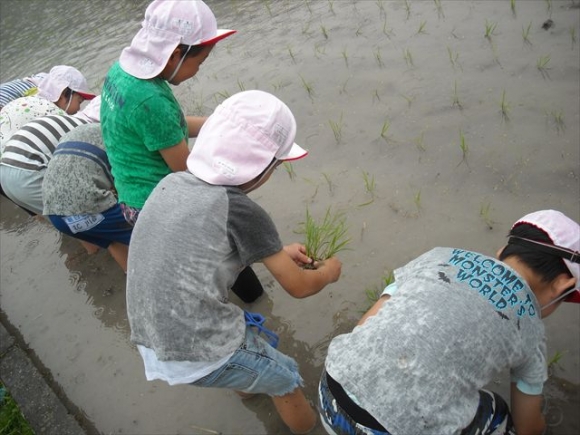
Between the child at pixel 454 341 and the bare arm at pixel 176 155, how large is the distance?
1.21 meters

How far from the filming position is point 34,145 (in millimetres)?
2764

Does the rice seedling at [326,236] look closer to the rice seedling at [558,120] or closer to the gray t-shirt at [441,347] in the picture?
the gray t-shirt at [441,347]

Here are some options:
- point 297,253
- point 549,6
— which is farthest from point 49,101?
point 549,6

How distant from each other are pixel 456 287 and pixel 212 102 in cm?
398

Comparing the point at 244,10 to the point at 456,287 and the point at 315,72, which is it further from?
the point at 456,287

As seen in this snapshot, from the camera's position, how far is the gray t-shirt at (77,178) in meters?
2.54

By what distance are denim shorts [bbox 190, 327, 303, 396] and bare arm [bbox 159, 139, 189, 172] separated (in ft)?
2.97

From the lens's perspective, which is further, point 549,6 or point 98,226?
point 549,6

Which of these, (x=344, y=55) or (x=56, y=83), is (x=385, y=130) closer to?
(x=344, y=55)

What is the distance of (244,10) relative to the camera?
642 cm

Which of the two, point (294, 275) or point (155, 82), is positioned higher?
point (155, 82)

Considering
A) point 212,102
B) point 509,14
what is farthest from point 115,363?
point 509,14

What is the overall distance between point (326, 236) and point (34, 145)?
1.88 meters

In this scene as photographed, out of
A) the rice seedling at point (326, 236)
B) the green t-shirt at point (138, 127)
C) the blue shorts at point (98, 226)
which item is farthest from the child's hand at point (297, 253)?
the blue shorts at point (98, 226)
